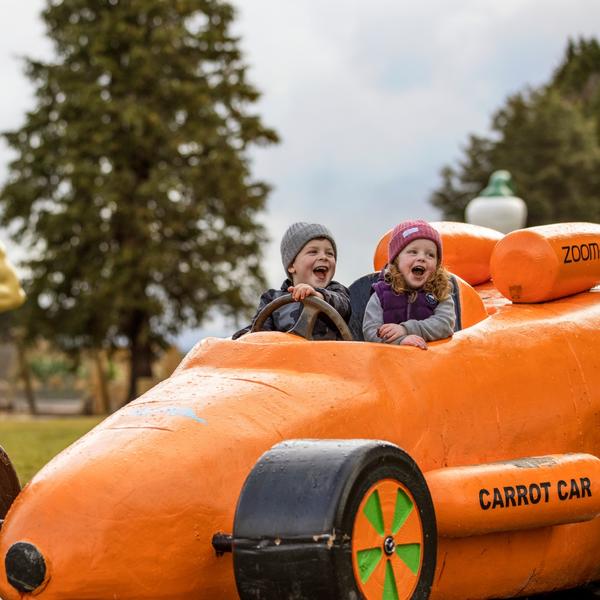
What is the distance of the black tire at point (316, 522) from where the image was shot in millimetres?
3359

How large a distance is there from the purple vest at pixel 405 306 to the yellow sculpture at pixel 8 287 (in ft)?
33.1

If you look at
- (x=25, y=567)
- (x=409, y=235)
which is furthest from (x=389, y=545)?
(x=409, y=235)

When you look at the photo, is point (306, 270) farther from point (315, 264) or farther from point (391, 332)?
point (391, 332)

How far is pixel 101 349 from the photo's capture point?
1411 inches

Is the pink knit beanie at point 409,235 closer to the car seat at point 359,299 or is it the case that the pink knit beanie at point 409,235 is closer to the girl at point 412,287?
the girl at point 412,287

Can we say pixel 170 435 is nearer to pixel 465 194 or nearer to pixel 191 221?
pixel 191 221

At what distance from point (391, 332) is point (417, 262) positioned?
1.14ft

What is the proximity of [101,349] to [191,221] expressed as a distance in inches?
191

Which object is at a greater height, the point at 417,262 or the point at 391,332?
the point at 417,262

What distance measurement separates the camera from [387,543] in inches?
143

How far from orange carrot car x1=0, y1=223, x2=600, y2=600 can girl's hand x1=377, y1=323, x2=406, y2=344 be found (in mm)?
122

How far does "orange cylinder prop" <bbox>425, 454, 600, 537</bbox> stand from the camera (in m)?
4.14

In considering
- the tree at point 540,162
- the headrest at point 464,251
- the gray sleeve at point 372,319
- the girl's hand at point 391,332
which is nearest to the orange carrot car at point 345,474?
the girl's hand at point 391,332

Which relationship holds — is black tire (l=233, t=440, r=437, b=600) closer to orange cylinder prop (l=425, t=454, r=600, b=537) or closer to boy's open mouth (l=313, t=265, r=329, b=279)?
orange cylinder prop (l=425, t=454, r=600, b=537)
